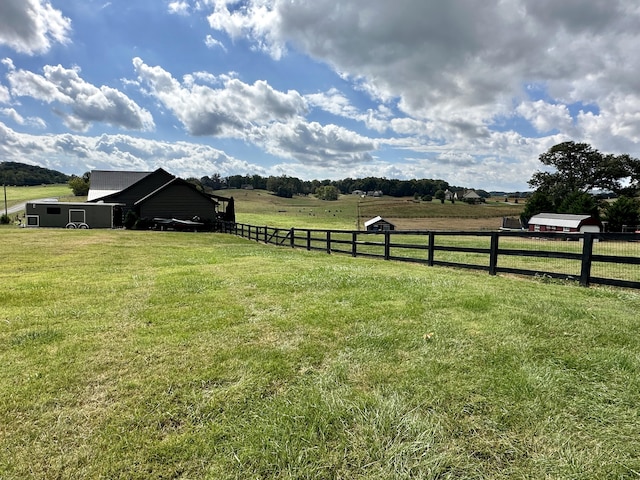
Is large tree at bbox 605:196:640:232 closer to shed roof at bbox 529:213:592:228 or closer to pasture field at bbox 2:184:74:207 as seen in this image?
shed roof at bbox 529:213:592:228

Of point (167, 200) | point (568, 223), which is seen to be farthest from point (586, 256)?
point (568, 223)

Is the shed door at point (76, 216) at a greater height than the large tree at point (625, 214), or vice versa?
the large tree at point (625, 214)

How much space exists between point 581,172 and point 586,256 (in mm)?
62397

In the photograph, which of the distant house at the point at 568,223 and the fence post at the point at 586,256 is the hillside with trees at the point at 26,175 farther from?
the fence post at the point at 586,256

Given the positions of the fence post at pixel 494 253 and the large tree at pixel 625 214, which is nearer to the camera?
the fence post at pixel 494 253

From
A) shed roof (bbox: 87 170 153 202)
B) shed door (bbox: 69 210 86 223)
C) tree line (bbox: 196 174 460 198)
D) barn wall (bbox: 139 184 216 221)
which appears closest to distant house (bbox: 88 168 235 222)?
barn wall (bbox: 139 184 216 221)

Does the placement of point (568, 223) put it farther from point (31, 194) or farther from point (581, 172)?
point (31, 194)

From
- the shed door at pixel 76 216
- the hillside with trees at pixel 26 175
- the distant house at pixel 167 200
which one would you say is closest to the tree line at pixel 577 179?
the distant house at pixel 167 200

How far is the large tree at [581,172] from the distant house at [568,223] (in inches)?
590

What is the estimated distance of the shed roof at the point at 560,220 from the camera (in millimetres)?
39500

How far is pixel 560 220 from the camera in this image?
4162cm

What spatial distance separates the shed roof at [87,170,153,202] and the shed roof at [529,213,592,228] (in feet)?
156

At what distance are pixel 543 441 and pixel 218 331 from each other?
3044 millimetres

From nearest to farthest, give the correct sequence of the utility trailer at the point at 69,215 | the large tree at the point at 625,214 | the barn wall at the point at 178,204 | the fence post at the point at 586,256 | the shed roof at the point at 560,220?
the fence post at the point at 586,256, the utility trailer at the point at 69,215, the barn wall at the point at 178,204, the shed roof at the point at 560,220, the large tree at the point at 625,214
